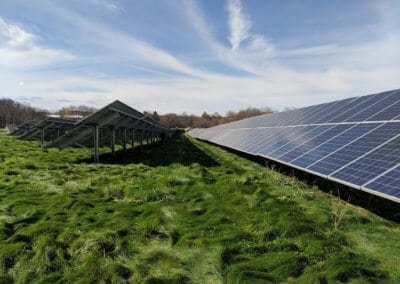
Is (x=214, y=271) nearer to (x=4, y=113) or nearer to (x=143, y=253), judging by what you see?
(x=143, y=253)

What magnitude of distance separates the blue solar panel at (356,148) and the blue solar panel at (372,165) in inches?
13.8

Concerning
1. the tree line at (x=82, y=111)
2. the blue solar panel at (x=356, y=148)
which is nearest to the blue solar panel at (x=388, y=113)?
the blue solar panel at (x=356, y=148)

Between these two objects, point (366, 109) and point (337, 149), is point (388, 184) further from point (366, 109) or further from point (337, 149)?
point (366, 109)

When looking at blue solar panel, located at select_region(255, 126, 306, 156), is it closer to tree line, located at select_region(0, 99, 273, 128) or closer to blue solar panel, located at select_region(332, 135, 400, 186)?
blue solar panel, located at select_region(332, 135, 400, 186)

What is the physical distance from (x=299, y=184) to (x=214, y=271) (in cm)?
685

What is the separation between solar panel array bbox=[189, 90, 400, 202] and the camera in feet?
25.3

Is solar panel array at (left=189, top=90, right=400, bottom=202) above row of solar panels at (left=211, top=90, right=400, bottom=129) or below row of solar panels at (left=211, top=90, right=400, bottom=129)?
below

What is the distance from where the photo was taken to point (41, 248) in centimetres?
587

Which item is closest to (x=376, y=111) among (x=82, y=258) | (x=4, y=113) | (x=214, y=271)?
(x=214, y=271)

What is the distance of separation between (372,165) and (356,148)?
1654mm

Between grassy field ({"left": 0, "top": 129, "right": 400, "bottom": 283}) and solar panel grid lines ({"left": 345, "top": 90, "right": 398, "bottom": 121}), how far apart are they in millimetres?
4375

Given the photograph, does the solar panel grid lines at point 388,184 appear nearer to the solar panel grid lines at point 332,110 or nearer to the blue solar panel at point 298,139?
the blue solar panel at point 298,139

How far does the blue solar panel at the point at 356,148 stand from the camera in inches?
367

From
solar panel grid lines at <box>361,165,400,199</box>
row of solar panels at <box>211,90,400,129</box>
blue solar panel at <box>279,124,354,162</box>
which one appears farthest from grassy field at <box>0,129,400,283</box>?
row of solar panels at <box>211,90,400,129</box>
